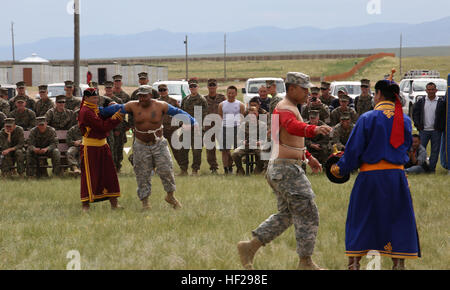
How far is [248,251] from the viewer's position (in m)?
7.02

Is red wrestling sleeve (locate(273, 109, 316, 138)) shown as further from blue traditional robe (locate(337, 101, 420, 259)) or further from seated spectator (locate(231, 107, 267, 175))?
seated spectator (locate(231, 107, 267, 175))

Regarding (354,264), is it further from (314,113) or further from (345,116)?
(345,116)

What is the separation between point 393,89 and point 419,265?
80.5 inches

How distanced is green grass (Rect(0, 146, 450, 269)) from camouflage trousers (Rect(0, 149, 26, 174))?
1.44 m

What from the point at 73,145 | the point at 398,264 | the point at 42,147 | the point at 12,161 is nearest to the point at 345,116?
the point at 73,145

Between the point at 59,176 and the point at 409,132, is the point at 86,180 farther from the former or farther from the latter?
the point at 409,132

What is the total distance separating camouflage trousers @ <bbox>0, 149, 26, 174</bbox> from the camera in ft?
50.1

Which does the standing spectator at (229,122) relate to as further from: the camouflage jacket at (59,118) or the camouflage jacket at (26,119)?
the camouflage jacket at (26,119)

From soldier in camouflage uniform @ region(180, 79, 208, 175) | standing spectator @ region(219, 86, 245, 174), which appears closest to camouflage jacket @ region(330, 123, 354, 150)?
standing spectator @ region(219, 86, 245, 174)

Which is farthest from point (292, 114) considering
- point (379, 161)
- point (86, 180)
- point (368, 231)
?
point (86, 180)

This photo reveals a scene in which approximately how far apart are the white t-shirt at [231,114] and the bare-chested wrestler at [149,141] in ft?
16.1

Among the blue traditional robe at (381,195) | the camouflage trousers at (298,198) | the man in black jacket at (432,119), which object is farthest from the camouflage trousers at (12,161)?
the blue traditional robe at (381,195)

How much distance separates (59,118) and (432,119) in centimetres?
901

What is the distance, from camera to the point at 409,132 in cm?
659
